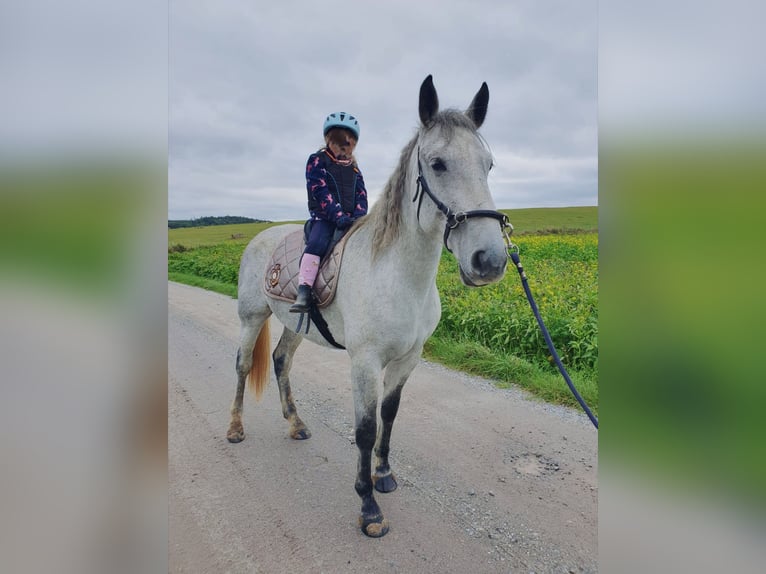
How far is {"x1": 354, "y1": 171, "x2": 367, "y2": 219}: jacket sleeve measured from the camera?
3.04m

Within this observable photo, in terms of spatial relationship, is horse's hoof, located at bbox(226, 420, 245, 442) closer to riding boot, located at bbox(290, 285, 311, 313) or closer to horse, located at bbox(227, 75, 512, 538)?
horse, located at bbox(227, 75, 512, 538)

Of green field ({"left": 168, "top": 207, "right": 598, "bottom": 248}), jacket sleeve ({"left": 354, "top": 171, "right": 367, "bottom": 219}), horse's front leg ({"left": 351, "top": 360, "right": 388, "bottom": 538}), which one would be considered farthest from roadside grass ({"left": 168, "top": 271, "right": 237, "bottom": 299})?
horse's front leg ({"left": 351, "top": 360, "right": 388, "bottom": 538})

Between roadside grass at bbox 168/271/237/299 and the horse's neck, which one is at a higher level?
the horse's neck

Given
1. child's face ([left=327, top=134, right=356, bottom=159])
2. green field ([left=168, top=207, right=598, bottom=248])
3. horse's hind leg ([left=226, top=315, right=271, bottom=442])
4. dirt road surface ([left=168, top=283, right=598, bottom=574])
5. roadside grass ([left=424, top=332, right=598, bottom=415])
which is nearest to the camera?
dirt road surface ([left=168, top=283, right=598, bottom=574])

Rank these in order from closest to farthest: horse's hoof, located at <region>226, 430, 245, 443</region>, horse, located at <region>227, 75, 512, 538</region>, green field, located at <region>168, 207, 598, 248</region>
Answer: horse, located at <region>227, 75, 512, 538</region> < horse's hoof, located at <region>226, 430, 245, 443</region> < green field, located at <region>168, 207, 598, 248</region>

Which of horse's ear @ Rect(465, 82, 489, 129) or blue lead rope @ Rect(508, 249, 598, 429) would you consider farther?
horse's ear @ Rect(465, 82, 489, 129)

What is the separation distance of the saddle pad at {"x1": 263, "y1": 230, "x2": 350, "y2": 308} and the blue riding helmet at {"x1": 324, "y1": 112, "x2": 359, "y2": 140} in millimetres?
767

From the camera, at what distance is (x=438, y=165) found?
1.95 m

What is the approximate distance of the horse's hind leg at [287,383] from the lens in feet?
11.4

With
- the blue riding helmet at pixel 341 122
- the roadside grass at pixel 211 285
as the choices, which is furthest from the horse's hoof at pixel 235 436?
the roadside grass at pixel 211 285
